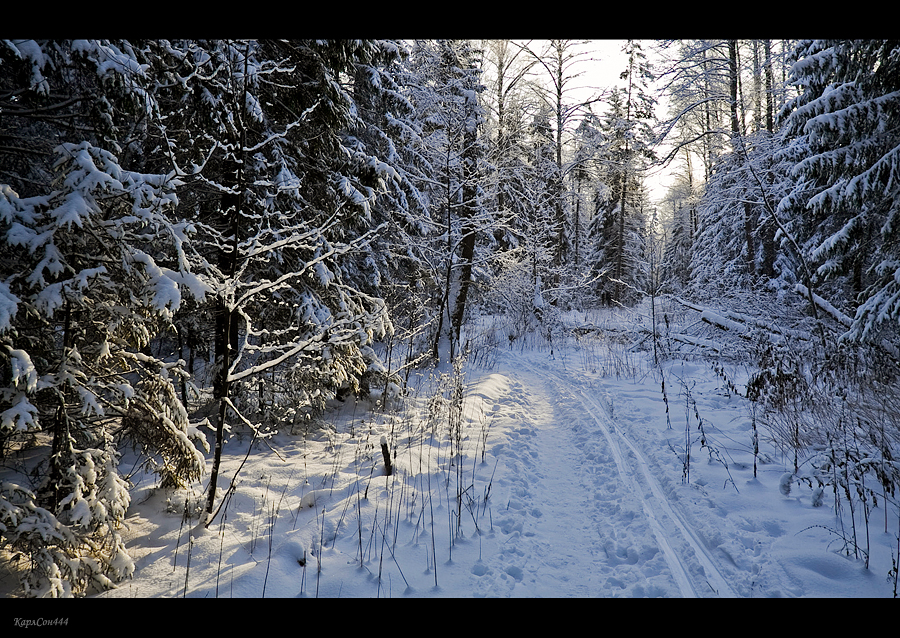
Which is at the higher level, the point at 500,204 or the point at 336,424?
the point at 500,204

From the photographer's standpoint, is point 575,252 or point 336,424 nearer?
point 336,424

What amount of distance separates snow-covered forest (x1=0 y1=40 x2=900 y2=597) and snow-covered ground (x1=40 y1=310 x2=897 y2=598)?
33 mm

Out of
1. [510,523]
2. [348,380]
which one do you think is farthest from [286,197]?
[510,523]

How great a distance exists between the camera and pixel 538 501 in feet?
15.2

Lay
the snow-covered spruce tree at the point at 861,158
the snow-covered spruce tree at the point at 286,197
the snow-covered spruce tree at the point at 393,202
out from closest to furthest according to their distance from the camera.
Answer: the snow-covered spruce tree at the point at 286,197
the snow-covered spruce tree at the point at 861,158
the snow-covered spruce tree at the point at 393,202

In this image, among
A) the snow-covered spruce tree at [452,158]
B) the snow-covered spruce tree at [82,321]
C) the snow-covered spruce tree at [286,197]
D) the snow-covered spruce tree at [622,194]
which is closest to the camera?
the snow-covered spruce tree at [82,321]

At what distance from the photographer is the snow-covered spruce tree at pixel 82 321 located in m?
2.61

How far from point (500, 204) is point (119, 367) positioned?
A: 13.9 m

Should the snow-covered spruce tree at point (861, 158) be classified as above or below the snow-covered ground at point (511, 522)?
above

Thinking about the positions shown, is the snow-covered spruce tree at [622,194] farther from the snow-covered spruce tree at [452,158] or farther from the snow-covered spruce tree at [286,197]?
the snow-covered spruce tree at [286,197]

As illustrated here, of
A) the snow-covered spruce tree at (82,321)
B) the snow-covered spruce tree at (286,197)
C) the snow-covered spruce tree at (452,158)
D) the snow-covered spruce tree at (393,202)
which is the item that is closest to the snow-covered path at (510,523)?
the snow-covered spruce tree at (82,321)

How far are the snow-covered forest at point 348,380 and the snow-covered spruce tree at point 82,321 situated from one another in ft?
0.09
